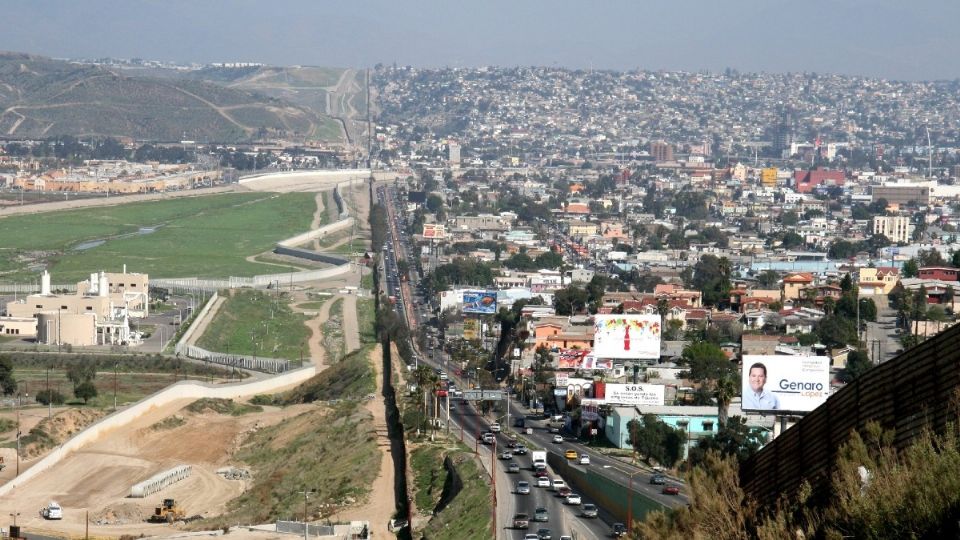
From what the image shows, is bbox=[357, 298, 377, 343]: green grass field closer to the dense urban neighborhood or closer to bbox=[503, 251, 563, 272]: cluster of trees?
the dense urban neighborhood

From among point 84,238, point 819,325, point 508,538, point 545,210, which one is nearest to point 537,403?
point 819,325

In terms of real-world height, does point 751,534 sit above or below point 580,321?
above

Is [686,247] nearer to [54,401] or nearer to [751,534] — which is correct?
[54,401]

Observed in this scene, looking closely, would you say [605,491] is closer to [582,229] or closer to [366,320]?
[366,320]

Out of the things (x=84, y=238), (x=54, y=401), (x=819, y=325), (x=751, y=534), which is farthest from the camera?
(x=84, y=238)

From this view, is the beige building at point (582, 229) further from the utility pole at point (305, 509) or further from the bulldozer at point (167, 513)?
the bulldozer at point (167, 513)

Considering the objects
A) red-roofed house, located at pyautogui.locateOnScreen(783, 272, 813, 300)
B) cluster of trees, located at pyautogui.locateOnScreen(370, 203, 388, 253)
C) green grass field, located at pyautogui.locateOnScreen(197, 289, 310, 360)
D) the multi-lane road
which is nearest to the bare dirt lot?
the multi-lane road
